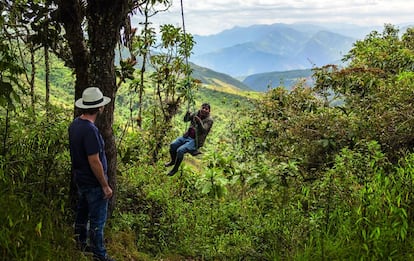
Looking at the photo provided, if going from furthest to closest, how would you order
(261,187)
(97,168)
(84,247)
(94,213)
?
(261,187) < (84,247) < (94,213) < (97,168)

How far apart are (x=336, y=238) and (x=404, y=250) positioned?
0.65 metres

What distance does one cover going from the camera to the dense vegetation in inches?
152

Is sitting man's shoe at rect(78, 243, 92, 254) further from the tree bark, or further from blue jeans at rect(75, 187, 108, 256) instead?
the tree bark

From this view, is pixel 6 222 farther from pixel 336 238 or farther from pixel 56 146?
pixel 336 238

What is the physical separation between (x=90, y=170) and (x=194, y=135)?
4079 millimetres

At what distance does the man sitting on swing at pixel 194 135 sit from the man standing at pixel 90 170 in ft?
11.8

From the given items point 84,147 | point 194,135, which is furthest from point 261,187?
point 84,147

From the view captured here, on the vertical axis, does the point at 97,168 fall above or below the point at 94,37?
below

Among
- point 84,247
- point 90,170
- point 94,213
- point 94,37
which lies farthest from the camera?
point 94,37

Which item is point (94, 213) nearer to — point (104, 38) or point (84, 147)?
point (84, 147)

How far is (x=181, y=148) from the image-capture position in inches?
305

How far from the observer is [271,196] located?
21.9 feet

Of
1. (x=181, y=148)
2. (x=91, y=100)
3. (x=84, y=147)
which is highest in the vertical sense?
(x=91, y=100)

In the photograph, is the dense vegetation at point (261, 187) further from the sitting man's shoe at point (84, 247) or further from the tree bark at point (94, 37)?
the tree bark at point (94, 37)
